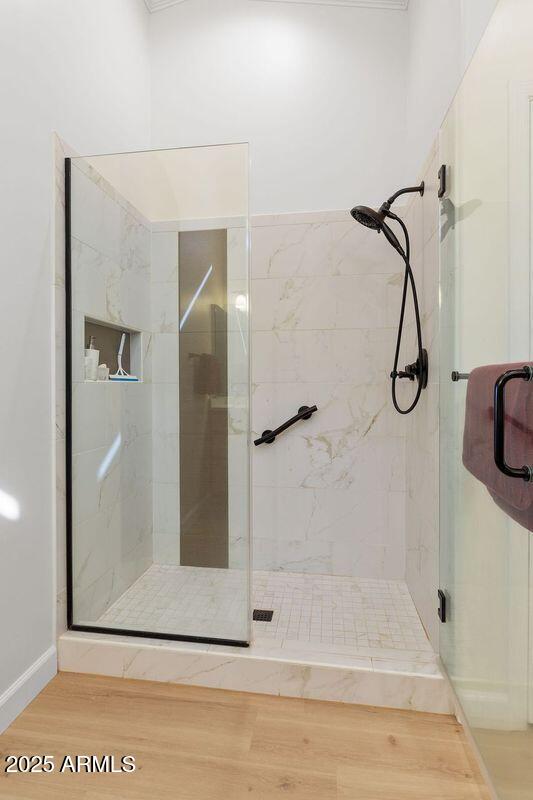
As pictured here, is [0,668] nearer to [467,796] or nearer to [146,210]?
[467,796]

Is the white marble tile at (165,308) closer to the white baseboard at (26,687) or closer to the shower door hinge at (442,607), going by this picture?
the white baseboard at (26,687)

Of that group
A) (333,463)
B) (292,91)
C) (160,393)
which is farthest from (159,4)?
(333,463)

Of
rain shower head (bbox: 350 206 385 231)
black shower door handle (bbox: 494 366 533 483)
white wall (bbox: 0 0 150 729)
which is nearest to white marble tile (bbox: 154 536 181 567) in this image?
white wall (bbox: 0 0 150 729)

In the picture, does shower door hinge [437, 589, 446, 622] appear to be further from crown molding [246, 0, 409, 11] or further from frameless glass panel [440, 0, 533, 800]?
crown molding [246, 0, 409, 11]

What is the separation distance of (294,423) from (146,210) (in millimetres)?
1279

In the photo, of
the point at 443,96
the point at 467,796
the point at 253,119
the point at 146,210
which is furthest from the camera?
the point at 253,119

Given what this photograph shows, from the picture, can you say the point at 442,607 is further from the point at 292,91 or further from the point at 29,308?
the point at 292,91

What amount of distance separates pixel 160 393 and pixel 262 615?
1.06 metres

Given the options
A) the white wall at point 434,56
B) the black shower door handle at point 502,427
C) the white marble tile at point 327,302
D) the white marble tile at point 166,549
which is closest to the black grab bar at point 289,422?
the white marble tile at point 327,302

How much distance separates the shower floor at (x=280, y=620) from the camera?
5.15 ft

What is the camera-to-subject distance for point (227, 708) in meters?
1.47

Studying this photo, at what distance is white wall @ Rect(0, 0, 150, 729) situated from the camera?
4.54ft

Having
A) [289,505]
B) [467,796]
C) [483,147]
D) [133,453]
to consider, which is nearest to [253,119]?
[483,147]

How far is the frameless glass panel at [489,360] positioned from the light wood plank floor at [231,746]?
18cm
